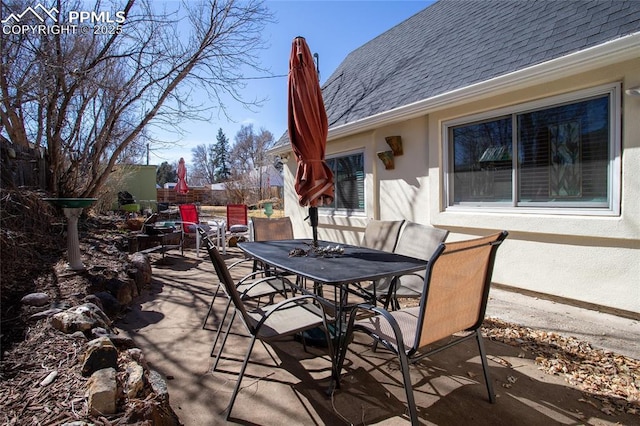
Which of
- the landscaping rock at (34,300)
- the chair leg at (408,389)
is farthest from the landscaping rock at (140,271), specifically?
the chair leg at (408,389)

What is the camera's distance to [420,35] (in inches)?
270

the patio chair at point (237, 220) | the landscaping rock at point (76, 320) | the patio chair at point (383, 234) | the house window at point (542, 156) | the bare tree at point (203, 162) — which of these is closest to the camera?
the landscaping rock at point (76, 320)

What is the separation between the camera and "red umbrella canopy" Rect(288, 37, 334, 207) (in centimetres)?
319

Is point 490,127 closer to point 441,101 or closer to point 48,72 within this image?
point 441,101

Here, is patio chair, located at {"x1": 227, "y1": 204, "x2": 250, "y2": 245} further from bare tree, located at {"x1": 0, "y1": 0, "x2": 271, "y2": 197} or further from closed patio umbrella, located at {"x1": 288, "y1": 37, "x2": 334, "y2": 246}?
Result: closed patio umbrella, located at {"x1": 288, "y1": 37, "x2": 334, "y2": 246}

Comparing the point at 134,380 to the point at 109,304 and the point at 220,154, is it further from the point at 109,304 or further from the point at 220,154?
the point at 220,154

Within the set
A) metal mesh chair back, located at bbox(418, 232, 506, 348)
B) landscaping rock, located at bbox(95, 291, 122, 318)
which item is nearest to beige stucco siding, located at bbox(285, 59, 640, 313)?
metal mesh chair back, located at bbox(418, 232, 506, 348)

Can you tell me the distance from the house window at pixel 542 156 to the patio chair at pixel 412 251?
141 centimetres

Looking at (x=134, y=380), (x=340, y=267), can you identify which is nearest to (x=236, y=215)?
(x=340, y=267)

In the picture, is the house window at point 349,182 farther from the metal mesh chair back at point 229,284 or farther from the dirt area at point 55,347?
the metal mesh chair back at point 229,284

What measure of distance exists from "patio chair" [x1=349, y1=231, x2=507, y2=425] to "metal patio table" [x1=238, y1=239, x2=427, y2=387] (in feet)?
0.88

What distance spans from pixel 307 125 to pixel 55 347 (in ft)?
8.49

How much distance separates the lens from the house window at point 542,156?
3326mm

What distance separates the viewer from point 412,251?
354 cm
